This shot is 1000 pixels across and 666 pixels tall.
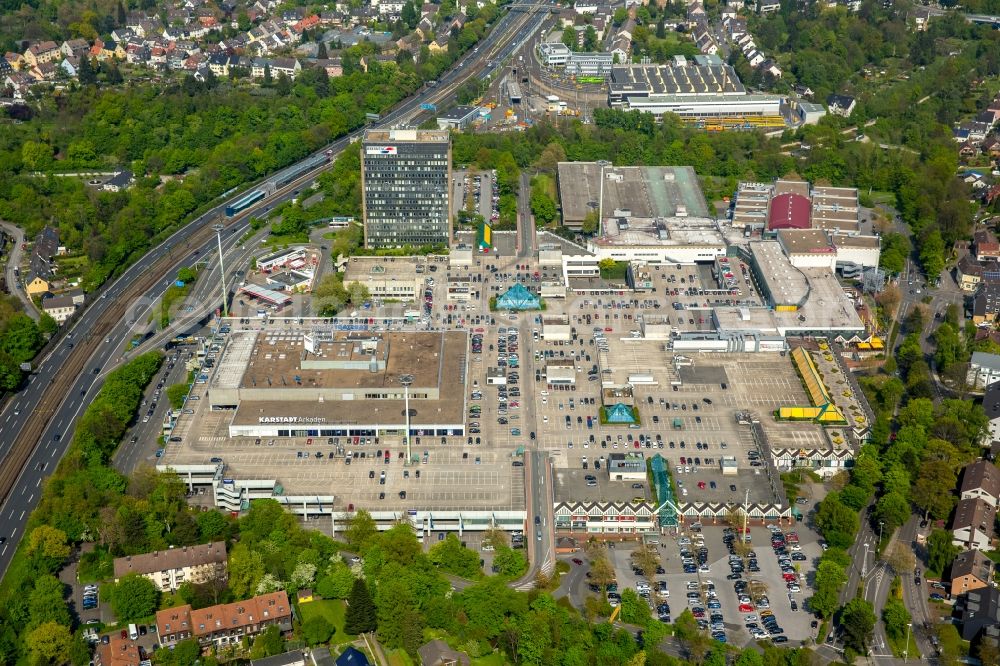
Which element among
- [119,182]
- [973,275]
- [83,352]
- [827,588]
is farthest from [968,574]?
[119,182]

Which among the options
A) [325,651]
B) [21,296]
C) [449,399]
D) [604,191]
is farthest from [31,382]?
[604,191]

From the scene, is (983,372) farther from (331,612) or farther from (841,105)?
(841,105)

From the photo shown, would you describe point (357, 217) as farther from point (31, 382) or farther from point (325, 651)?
point (325, 651)

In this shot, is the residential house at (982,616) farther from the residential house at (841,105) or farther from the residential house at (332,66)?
the residential house at (332,66)

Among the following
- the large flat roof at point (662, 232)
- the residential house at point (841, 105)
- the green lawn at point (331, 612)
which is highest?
the green lawn at point (331, 612)

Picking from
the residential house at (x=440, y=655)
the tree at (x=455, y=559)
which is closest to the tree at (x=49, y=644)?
the residential house at (x=440, y=655)

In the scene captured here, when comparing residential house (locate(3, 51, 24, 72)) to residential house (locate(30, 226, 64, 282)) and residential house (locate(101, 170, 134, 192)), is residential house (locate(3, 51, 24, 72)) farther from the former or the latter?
residential house (locate(30, 226, 64, 282))
